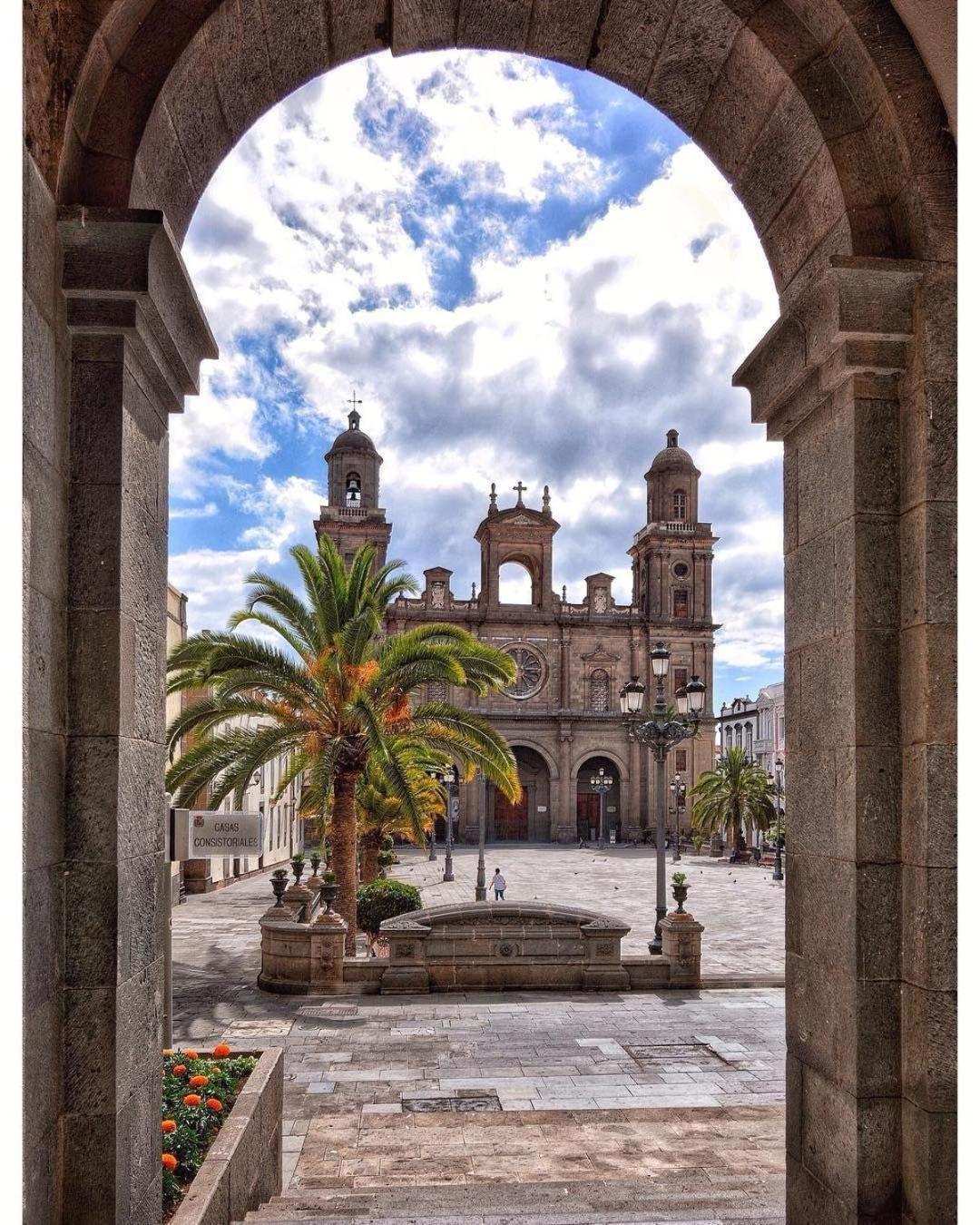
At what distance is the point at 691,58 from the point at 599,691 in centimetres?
4788

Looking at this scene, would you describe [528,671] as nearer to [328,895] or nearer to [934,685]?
[328,895]

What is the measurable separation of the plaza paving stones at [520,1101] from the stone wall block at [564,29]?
509 centimetres

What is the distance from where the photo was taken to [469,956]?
12.6m

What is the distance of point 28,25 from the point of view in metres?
2.88

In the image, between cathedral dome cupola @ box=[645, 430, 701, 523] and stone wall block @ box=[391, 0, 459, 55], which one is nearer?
stone wall block @ box=[391, 0, 459, 55]

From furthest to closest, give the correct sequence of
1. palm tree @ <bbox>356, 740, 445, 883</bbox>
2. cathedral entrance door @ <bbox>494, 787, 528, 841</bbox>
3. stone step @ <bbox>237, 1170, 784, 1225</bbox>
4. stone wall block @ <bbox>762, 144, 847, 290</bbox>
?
cathedral entrance door @ <bbox>494, 787, 528, 841</bbox> → palm tree @ <bbox>356, 740, 445, 883</bbox> → stone step @ <bbox>237, 1170, 784, 1225</bbox> → stone wall block @ <bbox>762, 144, 847, 290</bbox>

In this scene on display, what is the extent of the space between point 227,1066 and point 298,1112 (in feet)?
6.46

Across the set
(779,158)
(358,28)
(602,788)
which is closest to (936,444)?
(779,158)

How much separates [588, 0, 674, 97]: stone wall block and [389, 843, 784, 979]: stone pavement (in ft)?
41.4

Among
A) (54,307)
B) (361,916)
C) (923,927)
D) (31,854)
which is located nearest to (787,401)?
(923,927)

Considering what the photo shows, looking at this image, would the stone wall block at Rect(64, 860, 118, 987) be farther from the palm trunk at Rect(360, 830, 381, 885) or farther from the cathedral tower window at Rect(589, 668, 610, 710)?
the cathedral tower window at Rect(589, 668, 610, 710)

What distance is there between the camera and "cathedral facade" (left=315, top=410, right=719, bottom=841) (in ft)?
161

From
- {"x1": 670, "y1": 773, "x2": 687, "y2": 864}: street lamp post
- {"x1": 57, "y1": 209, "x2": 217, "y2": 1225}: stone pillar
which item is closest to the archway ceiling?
{"x1": 57, "y1": 209, "x2": 217, "y2": 1225}: stone pillar

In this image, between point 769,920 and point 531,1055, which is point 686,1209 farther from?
point 769,920
